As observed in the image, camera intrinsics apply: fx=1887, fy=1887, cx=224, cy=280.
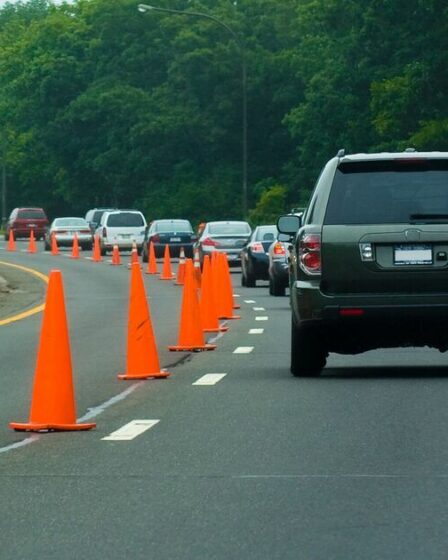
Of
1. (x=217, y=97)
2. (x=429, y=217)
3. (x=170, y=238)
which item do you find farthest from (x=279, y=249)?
(x=217, y=97)

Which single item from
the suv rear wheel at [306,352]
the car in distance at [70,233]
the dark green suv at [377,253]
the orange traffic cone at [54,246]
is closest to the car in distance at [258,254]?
the suv rear wheel at [306,352]

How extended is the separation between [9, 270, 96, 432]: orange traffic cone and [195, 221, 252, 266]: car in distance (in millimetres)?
34790

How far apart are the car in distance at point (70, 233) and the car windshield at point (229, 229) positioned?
21.9m

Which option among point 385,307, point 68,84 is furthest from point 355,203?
point 68,84

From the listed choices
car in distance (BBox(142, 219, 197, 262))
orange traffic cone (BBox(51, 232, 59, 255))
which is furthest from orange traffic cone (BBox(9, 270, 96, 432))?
orange traffic cone (BBox(51, 232, 59, 255))

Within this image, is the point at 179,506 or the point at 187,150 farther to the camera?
the point at 187,150

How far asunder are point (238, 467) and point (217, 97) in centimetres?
8174

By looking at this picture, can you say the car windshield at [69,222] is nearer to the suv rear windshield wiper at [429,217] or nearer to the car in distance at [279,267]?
the car in distance at [279,267]

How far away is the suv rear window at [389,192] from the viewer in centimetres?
1419

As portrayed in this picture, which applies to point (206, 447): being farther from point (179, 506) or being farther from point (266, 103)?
point (266, 103)

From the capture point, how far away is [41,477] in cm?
902

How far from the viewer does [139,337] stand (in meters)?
14.5

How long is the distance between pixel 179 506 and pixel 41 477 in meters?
1.20

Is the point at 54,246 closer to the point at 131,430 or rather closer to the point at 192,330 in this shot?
the point at 192,330
